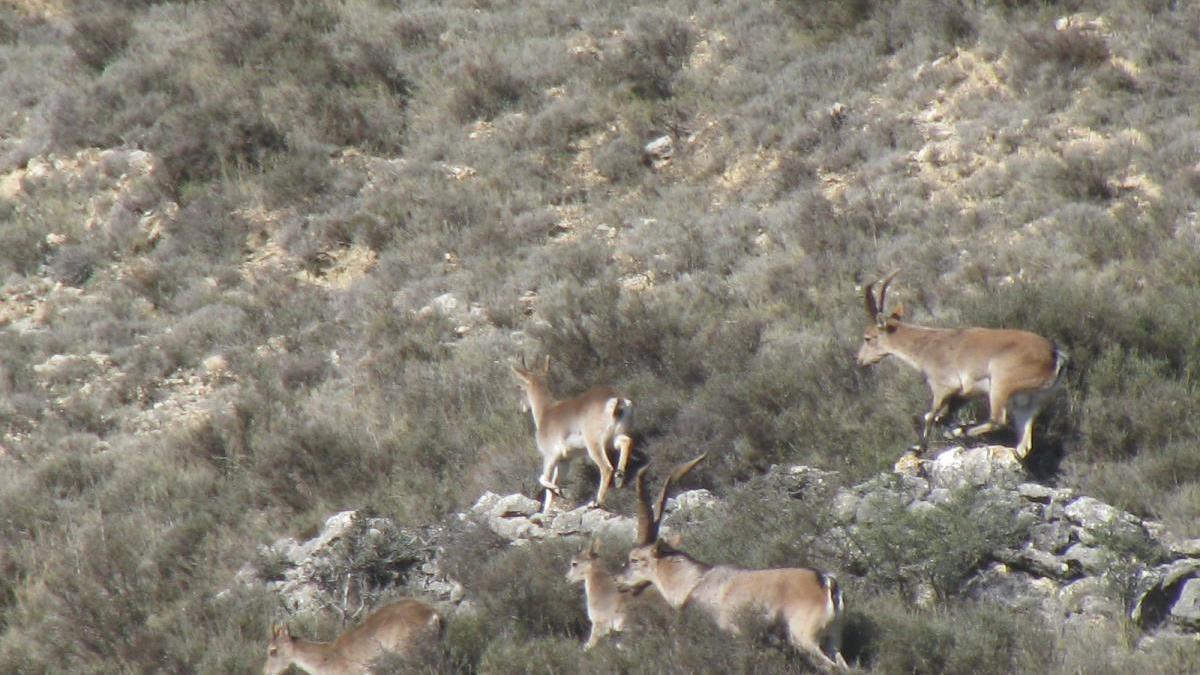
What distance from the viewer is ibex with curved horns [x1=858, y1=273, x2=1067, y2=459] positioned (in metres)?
9.73

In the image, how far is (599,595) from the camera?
9492mm

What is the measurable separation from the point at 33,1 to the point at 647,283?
49.7 ft

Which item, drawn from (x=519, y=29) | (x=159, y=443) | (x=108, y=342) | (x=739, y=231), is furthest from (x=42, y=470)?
(x=519, y=29)

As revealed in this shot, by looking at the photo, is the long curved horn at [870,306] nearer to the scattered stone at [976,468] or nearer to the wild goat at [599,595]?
the scattered stone at [976,468]

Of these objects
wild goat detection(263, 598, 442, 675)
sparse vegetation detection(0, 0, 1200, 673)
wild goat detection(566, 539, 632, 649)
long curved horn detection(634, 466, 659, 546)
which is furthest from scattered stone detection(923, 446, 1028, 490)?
wild goat detection(263, 598, 442, 675)

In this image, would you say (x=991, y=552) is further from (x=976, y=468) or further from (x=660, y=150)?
(x=660, y=150)

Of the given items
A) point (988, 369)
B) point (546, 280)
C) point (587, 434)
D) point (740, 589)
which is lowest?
point (546, 280)

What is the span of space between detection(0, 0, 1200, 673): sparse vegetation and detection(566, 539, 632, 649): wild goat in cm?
39

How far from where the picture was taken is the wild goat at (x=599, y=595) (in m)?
9.37

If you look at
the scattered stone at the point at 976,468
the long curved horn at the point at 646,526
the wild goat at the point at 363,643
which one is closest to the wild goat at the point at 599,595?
the long curved horn at the point at 646,526

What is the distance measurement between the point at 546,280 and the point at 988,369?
654 cm

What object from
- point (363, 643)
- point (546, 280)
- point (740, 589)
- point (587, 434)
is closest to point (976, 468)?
point (740, 589)

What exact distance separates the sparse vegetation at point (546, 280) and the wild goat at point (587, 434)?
40 cm

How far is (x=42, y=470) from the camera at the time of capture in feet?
47.1
